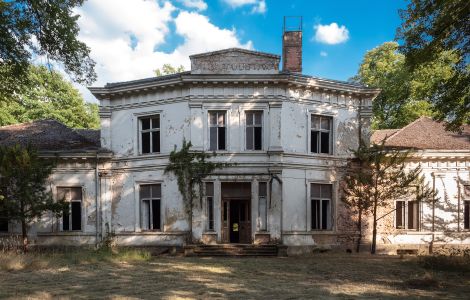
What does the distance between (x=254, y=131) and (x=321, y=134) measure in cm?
325

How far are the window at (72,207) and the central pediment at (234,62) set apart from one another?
8.03 m

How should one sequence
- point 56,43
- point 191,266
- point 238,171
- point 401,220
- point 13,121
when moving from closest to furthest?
point 56,43, point 191,266, point 238,171, point 401,220, point 13,121

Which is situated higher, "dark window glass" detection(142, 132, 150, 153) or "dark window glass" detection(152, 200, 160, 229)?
"dark window glass" detection(142, 132, 150, 153)

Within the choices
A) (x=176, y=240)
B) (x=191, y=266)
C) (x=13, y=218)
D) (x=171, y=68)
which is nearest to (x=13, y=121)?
(x=171, y=68)

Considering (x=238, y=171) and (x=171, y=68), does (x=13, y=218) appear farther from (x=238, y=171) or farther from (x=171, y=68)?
(x=171, y=68)

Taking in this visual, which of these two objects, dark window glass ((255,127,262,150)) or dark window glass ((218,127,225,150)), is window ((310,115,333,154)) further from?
dark window glass ((218,127,225,150))

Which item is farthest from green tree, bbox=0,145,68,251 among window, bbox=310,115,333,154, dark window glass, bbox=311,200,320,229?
window, bbox=310,115,333,154

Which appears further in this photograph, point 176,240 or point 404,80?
point 404,80

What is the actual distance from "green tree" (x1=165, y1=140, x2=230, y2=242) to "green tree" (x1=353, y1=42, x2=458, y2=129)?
17.3m

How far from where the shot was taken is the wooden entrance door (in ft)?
61.4

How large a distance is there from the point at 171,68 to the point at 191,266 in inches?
1067

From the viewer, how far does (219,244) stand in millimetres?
18047

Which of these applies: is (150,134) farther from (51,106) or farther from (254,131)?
(51,106)

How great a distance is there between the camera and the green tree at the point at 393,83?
29.7m
